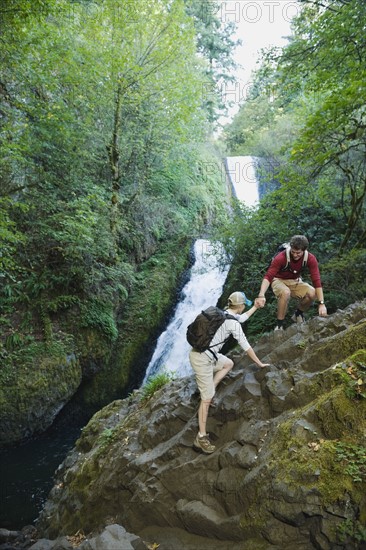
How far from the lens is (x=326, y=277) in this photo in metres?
7.56

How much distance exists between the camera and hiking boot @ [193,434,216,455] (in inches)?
169

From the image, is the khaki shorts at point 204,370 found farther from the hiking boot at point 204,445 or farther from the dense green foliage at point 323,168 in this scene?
the dense green foliage at point 323,168

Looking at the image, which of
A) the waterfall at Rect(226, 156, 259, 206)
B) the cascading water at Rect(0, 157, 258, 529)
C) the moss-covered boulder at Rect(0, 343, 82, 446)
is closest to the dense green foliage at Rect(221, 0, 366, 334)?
the cascading water at Rect(0, 157, 258, 529)

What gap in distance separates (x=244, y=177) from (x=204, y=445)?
889 inches

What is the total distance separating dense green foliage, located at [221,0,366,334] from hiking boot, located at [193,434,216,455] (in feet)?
15.2

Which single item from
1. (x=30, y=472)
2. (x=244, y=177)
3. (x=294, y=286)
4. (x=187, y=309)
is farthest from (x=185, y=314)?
(x=244, y=177)

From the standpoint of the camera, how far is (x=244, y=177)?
24344mm

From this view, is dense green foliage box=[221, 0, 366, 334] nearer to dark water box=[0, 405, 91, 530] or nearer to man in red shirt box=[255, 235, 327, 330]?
man in red shirt box=[255, 235, 327, 330]

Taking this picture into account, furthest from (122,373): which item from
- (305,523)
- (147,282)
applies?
(305,523)

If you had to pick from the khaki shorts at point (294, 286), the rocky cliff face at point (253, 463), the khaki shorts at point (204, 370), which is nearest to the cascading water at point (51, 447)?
the rocky cliff face at point (253, 463)

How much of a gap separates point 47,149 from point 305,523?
11.3 metres

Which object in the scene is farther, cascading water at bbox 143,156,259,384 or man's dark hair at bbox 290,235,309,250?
cascading water at bbox 143,156,259,384

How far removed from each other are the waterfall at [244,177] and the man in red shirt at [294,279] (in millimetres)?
17939

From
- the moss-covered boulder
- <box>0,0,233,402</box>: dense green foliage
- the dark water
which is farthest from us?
<box>0,0,233,402</box>: dense green foliage
